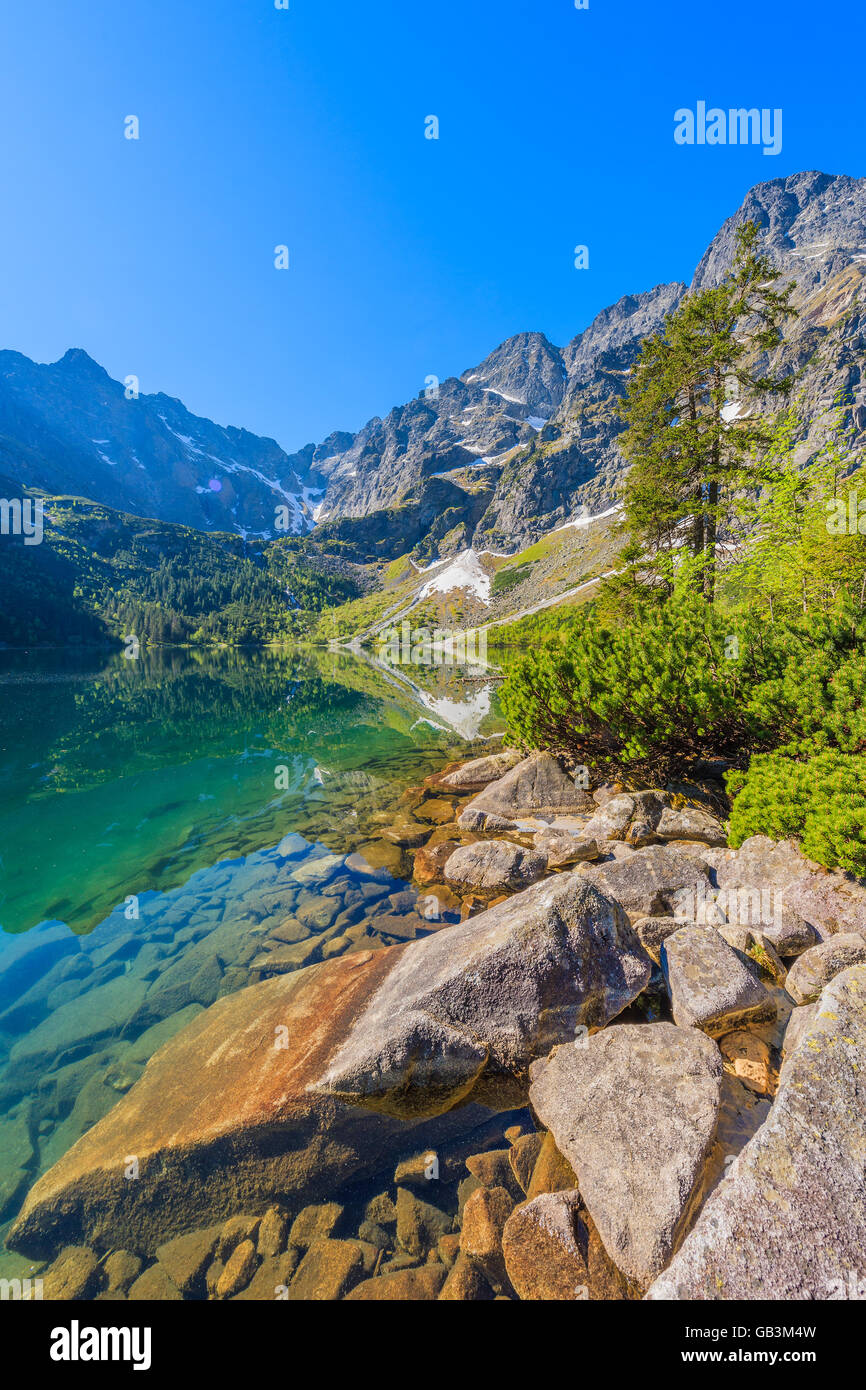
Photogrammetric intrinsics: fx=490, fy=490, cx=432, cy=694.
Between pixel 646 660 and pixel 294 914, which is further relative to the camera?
pixel 646 660

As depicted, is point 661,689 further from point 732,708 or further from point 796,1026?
point 796,1026

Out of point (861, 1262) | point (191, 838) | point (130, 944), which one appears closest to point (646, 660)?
point (861, 1262)

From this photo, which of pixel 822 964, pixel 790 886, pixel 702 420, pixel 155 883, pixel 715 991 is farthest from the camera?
pixel 702 420

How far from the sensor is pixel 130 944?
512 inches

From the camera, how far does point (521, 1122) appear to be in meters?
7.11

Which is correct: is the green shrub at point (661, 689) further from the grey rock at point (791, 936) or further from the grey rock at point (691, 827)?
the grey rock at point (791, 936)

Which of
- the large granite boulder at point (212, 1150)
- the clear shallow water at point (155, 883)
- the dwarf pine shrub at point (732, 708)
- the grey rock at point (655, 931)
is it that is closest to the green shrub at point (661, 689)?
the dwarf pine shrub at point (732, 708)

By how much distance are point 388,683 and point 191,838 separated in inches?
2250

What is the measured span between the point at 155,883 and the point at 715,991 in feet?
53.1

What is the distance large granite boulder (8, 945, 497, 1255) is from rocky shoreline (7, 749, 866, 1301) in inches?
1.1

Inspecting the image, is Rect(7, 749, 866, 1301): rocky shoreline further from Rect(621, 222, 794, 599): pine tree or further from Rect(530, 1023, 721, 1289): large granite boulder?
Rect(621, 222, 794, 599): pine tree

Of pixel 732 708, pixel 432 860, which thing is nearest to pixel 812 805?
pixel 732 708

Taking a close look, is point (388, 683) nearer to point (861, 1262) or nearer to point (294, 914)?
point (294, 914)

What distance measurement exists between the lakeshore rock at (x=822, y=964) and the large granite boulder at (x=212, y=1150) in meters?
5.43
